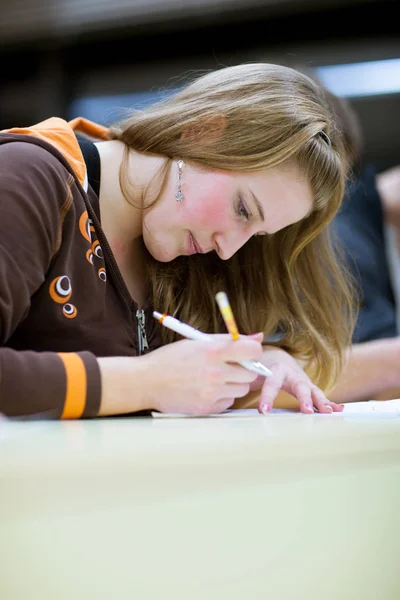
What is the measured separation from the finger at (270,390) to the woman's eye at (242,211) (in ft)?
0.64

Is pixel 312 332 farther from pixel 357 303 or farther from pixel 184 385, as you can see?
pixel 184 385

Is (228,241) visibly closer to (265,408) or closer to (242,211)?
(242,211)

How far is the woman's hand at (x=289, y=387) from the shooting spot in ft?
2.60

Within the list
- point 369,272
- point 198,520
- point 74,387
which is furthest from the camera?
point 369,272

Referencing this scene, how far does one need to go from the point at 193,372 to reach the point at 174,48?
235 centimetres

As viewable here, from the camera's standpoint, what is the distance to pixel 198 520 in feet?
1.07

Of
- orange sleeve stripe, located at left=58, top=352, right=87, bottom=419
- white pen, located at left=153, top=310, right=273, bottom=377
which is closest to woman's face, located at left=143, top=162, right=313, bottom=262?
white pen, located at left=153, top=310, right=273, bottom=377

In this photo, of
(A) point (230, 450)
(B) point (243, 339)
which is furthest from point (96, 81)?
(A) point (230, 450)

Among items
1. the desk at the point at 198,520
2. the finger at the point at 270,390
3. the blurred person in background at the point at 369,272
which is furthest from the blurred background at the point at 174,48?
the desk at the point at 198,520

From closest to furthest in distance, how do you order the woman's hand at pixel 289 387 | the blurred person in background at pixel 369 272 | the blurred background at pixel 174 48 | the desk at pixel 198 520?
the desk at pixel 198 520 < the woman's hand at pixel 289 387 < the blurred person in background at pixel 369 272 < the blurred background at pixel 174 48

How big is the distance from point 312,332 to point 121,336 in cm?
32

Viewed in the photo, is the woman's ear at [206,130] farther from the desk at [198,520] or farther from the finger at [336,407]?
the desk at [198,520]

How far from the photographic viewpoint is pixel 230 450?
0.42m

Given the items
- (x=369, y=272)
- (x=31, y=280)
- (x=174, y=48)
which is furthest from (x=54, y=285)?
(x=174, y=48)
